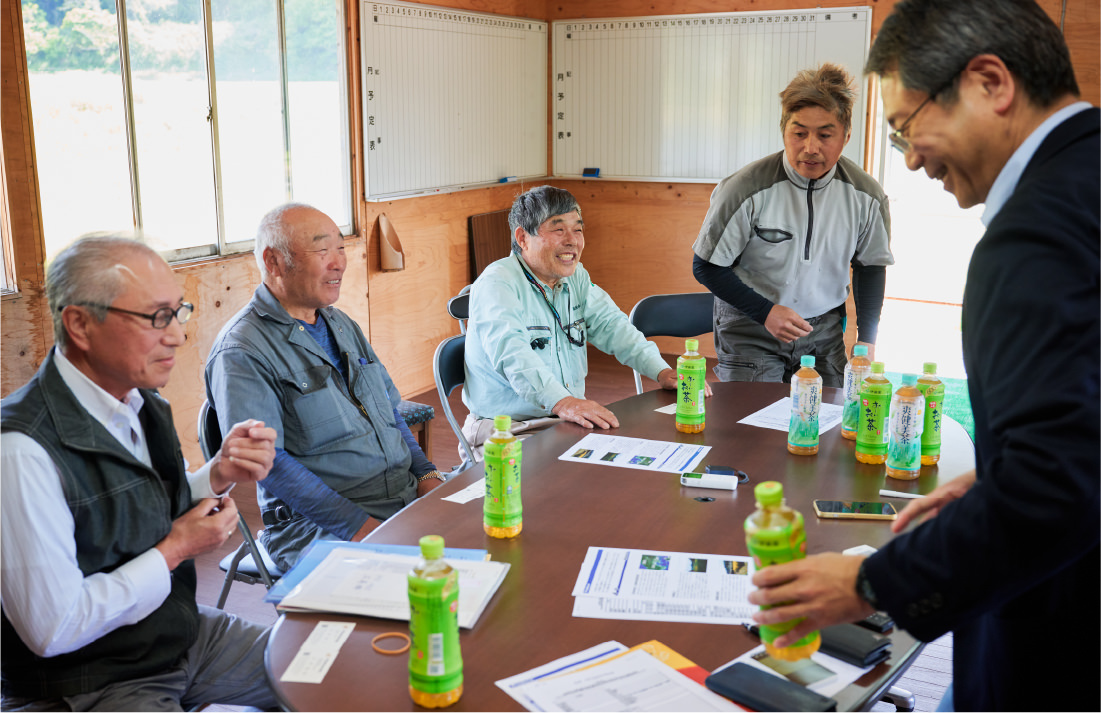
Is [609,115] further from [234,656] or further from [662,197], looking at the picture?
[234,656]

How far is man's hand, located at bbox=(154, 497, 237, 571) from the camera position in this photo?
167 cm

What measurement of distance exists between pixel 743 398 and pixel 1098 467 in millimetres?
1790

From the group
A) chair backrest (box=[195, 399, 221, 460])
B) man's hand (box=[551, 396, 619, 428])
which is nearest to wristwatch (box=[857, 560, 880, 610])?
man's hand (box=[551, 396, 619, 428])

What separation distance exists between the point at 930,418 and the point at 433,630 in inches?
57.2

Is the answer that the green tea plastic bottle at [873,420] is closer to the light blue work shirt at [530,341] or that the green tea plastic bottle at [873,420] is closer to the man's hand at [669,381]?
the man's hand at [669,381]

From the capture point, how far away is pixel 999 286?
3.32ft

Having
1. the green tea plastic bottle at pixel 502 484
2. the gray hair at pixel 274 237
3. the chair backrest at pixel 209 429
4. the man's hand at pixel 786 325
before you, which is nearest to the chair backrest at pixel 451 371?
the gray hair at pixel 274 237

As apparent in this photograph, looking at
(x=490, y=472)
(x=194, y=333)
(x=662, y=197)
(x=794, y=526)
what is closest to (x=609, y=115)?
(x=662, y=197)

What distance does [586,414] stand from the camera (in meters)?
2.47

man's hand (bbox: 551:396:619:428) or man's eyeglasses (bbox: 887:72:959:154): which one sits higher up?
man's eyeglasses (bbox: 887:72:959:154)

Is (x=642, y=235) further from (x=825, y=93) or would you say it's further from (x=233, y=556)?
(x=233, y=556)

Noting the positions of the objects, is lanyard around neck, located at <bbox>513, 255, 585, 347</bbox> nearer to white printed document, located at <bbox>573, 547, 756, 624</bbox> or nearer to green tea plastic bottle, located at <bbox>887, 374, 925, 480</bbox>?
green tea plastic bottle, located at <bbox>887, 374, 925, 480</bbox>

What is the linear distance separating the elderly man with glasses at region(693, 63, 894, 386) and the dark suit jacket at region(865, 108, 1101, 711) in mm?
2041

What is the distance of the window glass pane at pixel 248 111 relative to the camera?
4.30 metres
